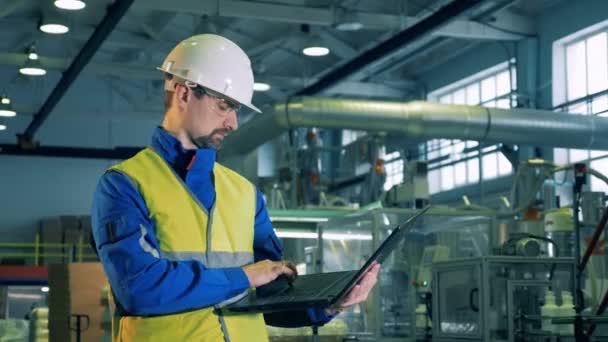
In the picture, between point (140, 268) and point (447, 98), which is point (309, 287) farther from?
point (447, 98)

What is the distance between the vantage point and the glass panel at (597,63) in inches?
551

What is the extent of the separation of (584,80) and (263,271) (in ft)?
43.4

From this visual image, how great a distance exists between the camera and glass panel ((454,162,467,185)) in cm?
1730

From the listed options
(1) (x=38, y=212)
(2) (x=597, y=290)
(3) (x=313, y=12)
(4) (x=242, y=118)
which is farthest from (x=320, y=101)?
(1) (x=38, y=212)

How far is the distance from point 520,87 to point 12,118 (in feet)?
40.2

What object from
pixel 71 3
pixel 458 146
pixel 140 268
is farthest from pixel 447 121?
pixel 140 268

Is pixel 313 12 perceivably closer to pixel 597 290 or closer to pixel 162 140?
pixel 597 290

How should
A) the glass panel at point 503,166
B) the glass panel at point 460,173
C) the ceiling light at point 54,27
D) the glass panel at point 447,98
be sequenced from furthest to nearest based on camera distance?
the glass panel at point 447,98, the glass panel at point 460,173, the glass panel at point 503,166, the ceiling light at point 54,27

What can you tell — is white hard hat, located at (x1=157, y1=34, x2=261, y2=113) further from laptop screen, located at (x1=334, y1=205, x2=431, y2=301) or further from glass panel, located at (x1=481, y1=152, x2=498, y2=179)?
glass panel, located at (x1=481, y1=152, x2=498, y2=179)

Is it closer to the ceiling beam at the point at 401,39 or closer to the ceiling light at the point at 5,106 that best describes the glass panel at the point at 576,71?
the ceiling beam at the point at 401,39

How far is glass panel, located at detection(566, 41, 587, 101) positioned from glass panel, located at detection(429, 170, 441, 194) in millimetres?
3962

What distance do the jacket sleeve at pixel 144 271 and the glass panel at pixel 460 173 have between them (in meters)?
15.5

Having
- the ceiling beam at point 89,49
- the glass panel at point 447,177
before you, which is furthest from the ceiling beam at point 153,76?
the glass panel at point 447,177

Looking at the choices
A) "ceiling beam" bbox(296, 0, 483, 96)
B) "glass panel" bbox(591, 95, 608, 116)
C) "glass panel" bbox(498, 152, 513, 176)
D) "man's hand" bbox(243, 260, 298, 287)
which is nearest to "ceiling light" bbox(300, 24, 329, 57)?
"ceiling beam" bbox(296, 0, 483, 96)
